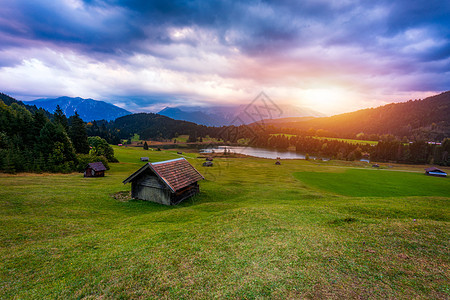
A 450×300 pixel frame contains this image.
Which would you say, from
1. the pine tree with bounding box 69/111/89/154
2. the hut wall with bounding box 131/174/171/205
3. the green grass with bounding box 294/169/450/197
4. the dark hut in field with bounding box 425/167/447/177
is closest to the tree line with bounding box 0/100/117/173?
the pine tree with bounding box 69/111/89/154

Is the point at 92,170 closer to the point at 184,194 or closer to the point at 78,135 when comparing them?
the point at 184,194

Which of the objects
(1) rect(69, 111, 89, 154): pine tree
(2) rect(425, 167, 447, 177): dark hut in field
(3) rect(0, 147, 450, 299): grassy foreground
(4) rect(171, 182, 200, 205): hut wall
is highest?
(1) rect(69, 111, 89, 154): pine tree

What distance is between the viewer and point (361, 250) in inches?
330

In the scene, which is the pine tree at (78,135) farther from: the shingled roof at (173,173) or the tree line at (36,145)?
the shingled roof at (173,173)

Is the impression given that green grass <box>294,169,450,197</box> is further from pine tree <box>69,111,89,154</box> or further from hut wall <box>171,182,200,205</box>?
pine tree <box>69,111,89,154</box>

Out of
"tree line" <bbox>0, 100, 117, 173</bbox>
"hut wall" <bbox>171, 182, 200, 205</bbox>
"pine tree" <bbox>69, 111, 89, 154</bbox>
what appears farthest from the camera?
"pine tree" <bbox>69, 111, 89, 154</bbox>

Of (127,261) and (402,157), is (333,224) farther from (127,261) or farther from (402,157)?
(402,157)

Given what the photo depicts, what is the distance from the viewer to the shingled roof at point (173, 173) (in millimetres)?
19933

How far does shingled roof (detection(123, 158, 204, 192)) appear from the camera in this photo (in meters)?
19.9

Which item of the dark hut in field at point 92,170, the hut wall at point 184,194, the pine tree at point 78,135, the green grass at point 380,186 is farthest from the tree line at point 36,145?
the green grass at point 380,186

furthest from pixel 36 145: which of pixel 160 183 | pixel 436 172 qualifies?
pixel 436 172

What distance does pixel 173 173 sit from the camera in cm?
2177

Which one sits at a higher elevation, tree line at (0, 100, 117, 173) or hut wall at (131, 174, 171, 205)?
tree line at (0, 100, 117, 173)

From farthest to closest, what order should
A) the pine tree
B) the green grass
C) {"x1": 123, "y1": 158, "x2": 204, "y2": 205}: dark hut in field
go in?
the pine tree
the green grass
{"x1": 123, "y1": 158, "x2": 204, "y2": 205}: dark hut in field
